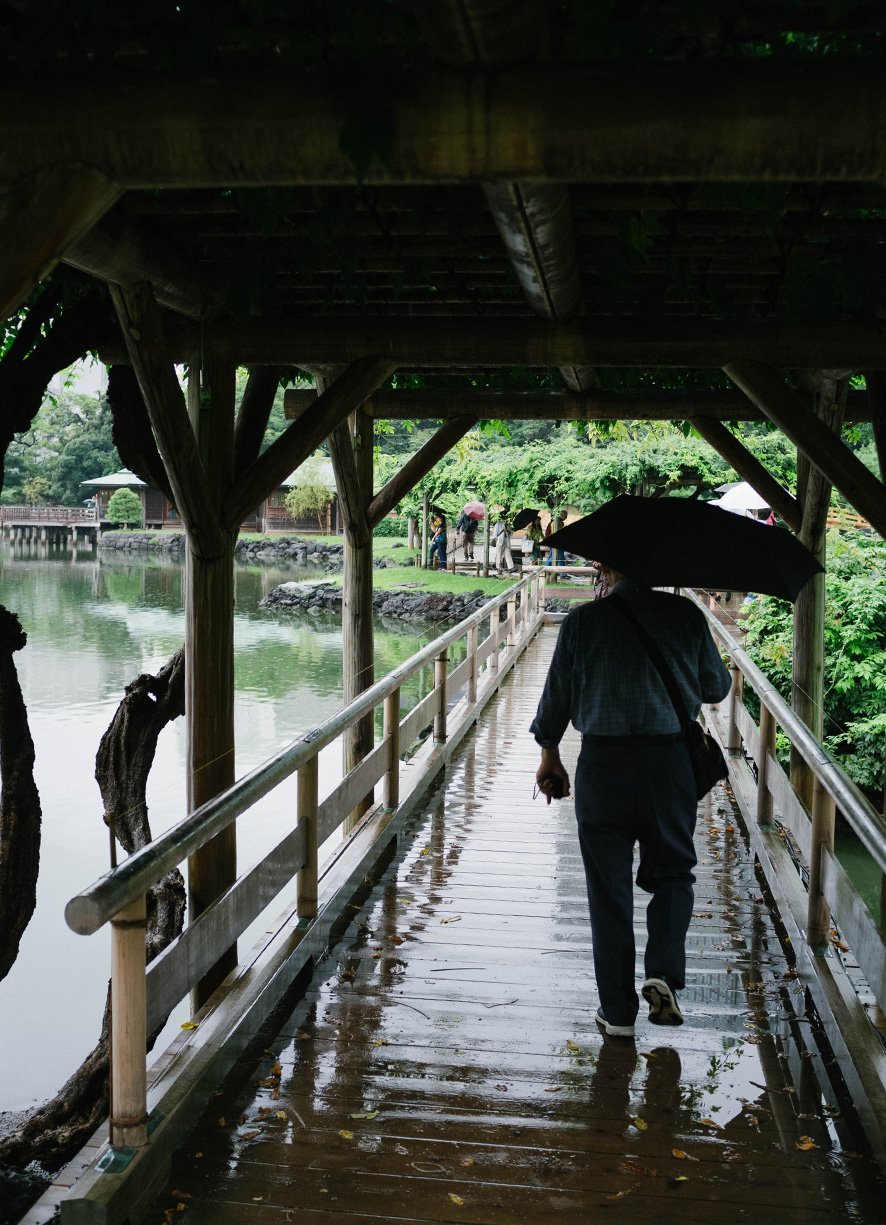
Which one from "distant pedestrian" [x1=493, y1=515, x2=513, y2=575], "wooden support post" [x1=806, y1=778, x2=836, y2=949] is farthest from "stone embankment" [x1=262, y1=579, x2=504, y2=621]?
"wooden support post" [x1=806, y1=778, x2=836, y2=949]

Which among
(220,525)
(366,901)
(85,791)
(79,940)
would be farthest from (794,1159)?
(85,791)

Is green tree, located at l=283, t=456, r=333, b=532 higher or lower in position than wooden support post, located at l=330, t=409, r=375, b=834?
higher

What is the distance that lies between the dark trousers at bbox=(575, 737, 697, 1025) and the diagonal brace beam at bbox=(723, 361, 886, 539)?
2920 mm

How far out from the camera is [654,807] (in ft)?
12.6

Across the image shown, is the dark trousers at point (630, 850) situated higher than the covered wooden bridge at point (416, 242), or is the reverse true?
the covered wooden bridge at point (416, 242)

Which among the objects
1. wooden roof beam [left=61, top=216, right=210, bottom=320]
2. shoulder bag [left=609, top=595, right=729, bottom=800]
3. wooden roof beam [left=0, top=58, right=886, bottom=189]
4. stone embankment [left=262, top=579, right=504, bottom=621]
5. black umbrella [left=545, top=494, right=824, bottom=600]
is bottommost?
stone embankment [left=262, top=579, right=504, bottom=621]

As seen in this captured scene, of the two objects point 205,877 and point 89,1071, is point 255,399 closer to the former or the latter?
point 205,877

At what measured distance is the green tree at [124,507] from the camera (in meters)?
60.1

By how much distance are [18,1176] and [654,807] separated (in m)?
4.28

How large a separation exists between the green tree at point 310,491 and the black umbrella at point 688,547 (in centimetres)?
4717

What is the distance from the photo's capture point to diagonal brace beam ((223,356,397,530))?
6.05 m

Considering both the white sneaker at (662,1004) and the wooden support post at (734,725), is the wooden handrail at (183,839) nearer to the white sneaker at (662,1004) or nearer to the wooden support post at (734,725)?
the white sneaker at (662,1004)

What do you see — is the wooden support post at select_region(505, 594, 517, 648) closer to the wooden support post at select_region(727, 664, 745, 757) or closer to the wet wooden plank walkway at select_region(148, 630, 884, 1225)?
the wooden support post at select_region(727, 664, 745, 757)

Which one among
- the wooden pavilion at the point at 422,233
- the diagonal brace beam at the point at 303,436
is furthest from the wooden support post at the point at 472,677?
the diagonal brace beam at the point at 303,436
